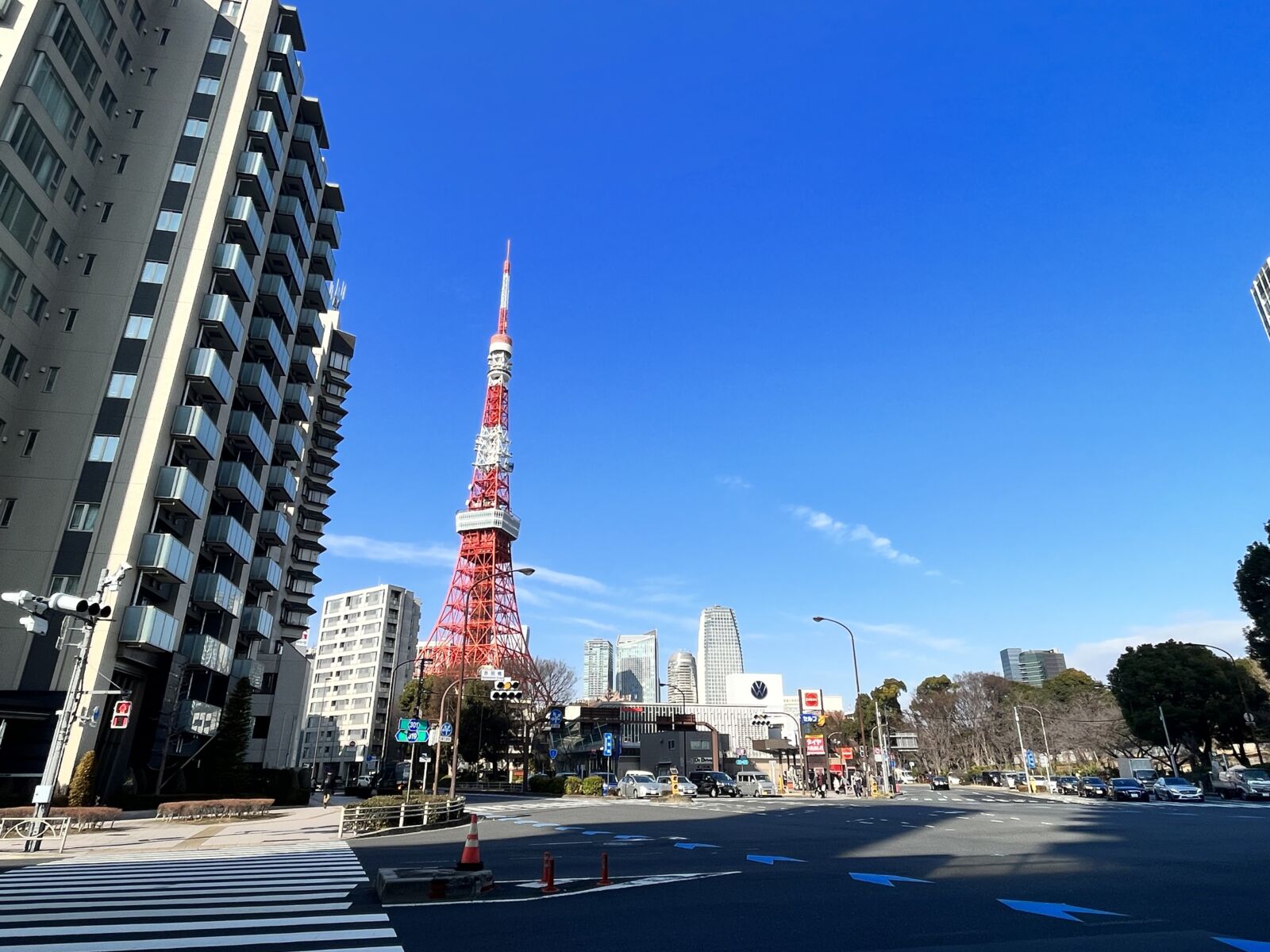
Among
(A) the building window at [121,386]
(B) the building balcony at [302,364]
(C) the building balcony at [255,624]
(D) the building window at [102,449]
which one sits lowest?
(C) the building balcony at [255,624]

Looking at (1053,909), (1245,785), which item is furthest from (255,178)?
(1245,785)

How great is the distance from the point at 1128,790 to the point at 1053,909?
130ft

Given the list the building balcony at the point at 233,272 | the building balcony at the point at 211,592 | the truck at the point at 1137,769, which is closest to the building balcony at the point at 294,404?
the building balcony at the point at 233,272

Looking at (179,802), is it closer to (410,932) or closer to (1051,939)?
(410,932)

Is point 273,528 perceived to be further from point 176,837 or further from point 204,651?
point 176,837

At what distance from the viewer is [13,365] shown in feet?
104

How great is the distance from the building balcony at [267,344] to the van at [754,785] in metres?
40.5

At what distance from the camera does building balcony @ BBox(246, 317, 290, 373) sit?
139 feet

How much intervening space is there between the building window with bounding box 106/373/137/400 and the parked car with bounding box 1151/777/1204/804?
2206 inches

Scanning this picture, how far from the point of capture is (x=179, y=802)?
26.3 meters

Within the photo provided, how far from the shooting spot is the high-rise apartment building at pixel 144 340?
30141mm

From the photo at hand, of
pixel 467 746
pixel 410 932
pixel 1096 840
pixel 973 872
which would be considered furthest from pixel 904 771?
pixel 410 932

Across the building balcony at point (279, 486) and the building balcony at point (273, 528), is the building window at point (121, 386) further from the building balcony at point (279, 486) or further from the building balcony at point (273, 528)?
the building balcony at point (273, 528)

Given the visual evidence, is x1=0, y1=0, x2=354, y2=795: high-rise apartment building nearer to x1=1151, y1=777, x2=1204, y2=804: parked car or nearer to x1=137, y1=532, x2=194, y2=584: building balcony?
x1=137, y1=532, x2=194, y2=584: building balcony
